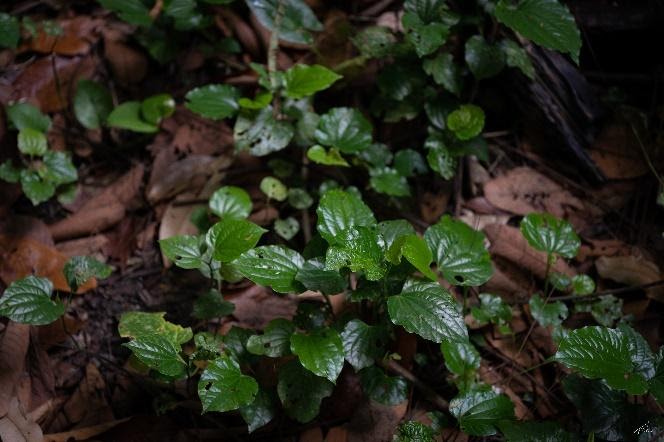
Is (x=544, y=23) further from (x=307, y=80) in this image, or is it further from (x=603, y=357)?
(x=603, y=357)

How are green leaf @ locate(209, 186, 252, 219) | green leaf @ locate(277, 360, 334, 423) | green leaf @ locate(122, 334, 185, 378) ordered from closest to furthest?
green leaf @ locate(122, 334, 185, 378) < green leaf @ locate(277, 360, 334, 423) < green leaf @ locate(209, 186, 252, 219)

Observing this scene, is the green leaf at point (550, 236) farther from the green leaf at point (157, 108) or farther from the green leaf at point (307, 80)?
the green leaf at point (157, 108)

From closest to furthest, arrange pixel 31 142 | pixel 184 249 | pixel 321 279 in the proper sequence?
pixel 321 279 → pixel 184 249 → pixel 31 142

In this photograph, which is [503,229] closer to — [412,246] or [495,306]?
[495,306]

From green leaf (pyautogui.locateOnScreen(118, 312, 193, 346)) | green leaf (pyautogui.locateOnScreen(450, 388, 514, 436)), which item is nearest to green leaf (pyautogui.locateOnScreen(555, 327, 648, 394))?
green leaf (pyautogui.locateOnScreen(450, 388, 514, 436))

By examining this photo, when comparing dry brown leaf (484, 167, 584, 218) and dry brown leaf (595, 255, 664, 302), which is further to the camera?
dry brown leaf (484, 167, 584, 218)

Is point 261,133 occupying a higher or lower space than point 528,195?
higher

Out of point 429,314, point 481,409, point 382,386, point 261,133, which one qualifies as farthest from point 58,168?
point 481,409

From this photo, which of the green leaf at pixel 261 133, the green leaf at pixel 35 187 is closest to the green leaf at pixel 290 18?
the green leaf at pixel 261 133

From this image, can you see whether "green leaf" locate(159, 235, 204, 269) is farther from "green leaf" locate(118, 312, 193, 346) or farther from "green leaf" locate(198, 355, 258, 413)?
"green leaf" locate(198, 355, 258, 413)
